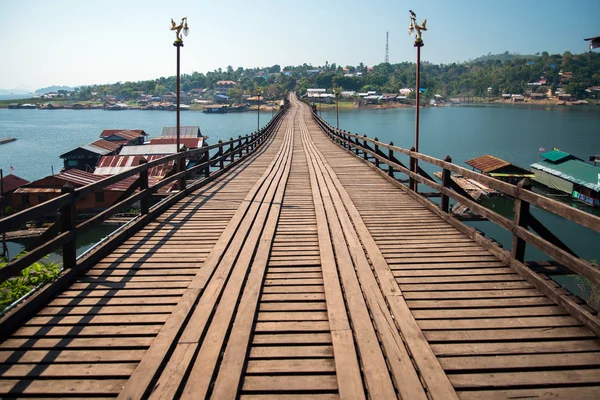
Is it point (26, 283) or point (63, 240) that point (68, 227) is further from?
point (26, 283)

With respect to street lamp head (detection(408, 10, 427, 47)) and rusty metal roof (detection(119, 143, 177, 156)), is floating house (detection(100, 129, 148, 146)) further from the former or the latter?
street lamp head (detection(408, 10, 427, 47))

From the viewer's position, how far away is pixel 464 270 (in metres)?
5.09

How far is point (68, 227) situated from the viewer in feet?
16.3

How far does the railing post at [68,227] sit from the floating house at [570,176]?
4230 cm

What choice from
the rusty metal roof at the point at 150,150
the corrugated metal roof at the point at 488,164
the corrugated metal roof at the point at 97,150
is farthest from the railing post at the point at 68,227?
the corrugated metal roof at the point at 97,150

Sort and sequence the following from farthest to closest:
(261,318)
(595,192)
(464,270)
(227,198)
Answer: (595,192)
(227,198)
(464,270)
(261,318)

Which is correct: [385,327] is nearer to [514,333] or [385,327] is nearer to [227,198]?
[514,333]

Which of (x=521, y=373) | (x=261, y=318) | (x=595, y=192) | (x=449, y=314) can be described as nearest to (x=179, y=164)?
(x=261, y=318)

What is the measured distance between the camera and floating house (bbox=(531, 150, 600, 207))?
3903cm

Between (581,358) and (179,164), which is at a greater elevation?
(179,164)

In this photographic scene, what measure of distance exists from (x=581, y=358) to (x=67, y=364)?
12.3ft

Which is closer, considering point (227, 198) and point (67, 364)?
point (67, 364)

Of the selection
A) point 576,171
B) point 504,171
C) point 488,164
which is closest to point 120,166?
point 488,164

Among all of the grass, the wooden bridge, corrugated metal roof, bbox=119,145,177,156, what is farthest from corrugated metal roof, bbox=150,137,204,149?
the wooden bridge
